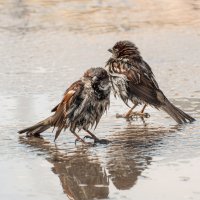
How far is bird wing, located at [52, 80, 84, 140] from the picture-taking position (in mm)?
7254

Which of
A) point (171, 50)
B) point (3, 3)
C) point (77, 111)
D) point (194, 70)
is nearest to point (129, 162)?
point (77, 111)

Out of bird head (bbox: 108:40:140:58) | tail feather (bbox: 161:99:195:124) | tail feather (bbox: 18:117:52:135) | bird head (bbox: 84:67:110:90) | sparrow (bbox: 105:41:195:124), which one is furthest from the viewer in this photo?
bird head (bbox: 108:40:140:58)

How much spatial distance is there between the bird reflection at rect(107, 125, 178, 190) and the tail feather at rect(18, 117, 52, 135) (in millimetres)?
632

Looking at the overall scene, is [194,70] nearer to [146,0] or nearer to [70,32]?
[70,32]

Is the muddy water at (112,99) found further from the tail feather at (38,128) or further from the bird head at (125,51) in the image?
the bird head at (125,51)

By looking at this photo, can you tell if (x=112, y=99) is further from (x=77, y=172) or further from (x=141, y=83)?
(x=77, y=172)

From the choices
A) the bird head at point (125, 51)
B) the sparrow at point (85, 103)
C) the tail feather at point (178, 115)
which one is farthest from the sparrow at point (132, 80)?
the sparrow at point (85, 103)

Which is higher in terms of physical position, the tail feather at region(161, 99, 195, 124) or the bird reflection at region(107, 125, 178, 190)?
the tail feather at region(161, 99, 195, 124)

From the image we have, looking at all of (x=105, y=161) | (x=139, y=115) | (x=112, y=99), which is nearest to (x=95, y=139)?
(x=105, y=161)

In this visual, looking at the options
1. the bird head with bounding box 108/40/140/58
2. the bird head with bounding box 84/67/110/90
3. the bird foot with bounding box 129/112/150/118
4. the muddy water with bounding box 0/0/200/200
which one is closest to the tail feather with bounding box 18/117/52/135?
the muddy water with bounding box 0/0/200/200

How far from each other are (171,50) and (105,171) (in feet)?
19.4

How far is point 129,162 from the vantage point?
6.54m

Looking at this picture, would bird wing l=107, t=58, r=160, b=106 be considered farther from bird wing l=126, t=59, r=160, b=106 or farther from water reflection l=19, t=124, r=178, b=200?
water reflection l=19, t=124, r=178, b=200

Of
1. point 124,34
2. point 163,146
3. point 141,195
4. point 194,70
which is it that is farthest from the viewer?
point 124,34
